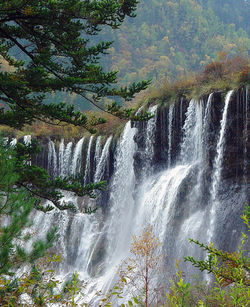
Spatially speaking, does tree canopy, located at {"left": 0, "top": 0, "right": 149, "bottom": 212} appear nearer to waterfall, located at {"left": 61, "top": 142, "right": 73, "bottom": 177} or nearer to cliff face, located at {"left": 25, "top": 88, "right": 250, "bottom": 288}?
cliff face, located at {"left": 25, "top": 88, "right": 250, "bottom": 288}

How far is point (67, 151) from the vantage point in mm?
25625

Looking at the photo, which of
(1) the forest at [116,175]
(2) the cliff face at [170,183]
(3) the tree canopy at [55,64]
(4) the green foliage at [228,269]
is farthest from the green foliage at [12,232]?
(2) the cliff face at [170,183]

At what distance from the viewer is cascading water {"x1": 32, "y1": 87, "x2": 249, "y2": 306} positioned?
1349 centimetres

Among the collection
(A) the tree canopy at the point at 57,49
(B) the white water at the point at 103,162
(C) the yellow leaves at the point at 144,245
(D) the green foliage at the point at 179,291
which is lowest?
(C) the yellow leaves at the point at 144,245

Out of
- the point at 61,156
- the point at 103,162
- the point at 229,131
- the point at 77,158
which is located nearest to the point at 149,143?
the point at 103,162

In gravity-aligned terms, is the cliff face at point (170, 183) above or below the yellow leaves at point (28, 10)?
below

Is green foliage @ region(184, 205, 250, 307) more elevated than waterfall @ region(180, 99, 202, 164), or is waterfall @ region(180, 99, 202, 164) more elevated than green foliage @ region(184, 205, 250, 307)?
waterfall @ region(180, 99, 202, 164)

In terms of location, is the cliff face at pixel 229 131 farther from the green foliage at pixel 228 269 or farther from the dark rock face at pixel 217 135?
the green foliage at pixel 228 269

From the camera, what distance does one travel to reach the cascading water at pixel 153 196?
13492 millimetres

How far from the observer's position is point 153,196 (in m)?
15.3

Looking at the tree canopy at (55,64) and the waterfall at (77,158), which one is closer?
the tree canopy at (55,64)

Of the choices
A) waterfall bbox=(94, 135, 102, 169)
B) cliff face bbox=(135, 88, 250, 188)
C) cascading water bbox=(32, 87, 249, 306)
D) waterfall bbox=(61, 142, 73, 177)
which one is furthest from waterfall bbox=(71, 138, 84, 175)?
cliff face bbox=(135, 88, 250, 188)

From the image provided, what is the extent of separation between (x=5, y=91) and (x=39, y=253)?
3.61 m

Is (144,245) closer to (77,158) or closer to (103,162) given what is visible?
(103,162)
